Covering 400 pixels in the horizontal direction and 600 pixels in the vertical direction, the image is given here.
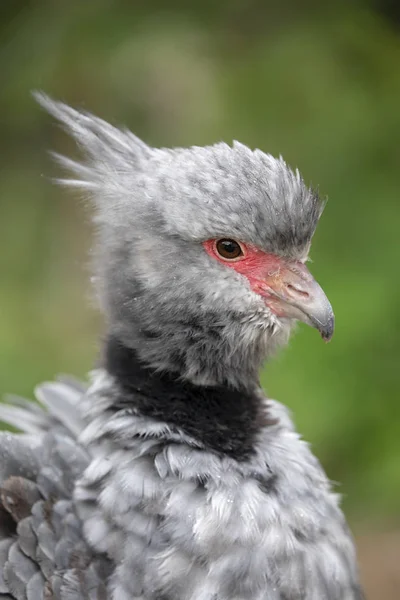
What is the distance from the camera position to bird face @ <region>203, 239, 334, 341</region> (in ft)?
5.51

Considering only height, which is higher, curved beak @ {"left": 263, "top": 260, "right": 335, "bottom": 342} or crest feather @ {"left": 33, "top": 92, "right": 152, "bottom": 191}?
crest feather @ {"left": 33, "top": 92, "right": 152, "bottom": 191}

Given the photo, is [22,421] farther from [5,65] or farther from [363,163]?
[5,65]

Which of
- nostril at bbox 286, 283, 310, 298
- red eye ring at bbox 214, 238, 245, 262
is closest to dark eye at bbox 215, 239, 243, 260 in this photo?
red eye ring at bbox 214, 238, 245, 262

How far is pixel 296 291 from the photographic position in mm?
1710

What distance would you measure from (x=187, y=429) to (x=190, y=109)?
12.8 ft

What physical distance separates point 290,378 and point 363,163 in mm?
1532

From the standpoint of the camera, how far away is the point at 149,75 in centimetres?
546

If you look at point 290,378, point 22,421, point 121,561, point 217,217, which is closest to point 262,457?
point 121,561

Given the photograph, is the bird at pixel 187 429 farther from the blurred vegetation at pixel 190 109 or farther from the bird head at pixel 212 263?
the blurred vegetation at pixel 190 109

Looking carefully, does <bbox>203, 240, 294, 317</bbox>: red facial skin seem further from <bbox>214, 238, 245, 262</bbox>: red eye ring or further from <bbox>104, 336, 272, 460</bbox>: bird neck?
<bbox>104, 336, 272, 460</bbox>: bird neck

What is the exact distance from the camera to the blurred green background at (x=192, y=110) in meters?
4.73

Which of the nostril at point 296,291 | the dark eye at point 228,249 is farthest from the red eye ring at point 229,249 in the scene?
the nostril at point 296,291

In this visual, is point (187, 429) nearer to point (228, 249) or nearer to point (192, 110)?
point (228, 249)

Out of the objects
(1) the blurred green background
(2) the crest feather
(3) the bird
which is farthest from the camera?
(1) the blurred green background
